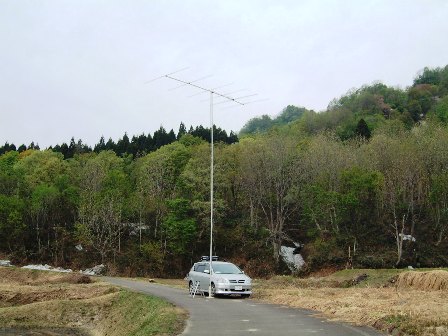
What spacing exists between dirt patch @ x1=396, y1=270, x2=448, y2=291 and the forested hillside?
2261cm

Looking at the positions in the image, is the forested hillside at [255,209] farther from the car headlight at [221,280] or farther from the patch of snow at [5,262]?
the car headlight at [221,280]

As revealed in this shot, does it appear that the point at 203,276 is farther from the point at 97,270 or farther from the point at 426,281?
the point at 97,270

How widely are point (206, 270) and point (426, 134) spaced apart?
43047mm

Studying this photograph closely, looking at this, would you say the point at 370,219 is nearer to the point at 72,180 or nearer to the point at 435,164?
the point at 435,164

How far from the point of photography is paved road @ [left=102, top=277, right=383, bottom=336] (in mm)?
13164

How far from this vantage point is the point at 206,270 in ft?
81.1

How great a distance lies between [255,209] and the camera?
196 feet

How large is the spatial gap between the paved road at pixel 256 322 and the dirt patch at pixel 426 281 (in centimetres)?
956

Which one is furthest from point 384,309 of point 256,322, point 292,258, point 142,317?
point 292,258

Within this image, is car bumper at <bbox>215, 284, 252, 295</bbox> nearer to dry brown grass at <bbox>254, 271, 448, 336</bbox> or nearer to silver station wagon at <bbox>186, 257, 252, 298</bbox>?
silver station wagon at <bbox>186, 257, 252, 298</bbox>

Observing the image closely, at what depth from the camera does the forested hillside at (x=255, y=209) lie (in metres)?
52.0

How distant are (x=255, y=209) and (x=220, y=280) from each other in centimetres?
3638

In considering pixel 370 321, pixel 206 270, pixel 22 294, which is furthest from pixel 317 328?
pixel 22 294

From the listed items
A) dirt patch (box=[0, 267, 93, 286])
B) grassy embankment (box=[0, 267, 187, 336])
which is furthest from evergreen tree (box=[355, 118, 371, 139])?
grassy embankment (box=[0, 267, 187, 336])
